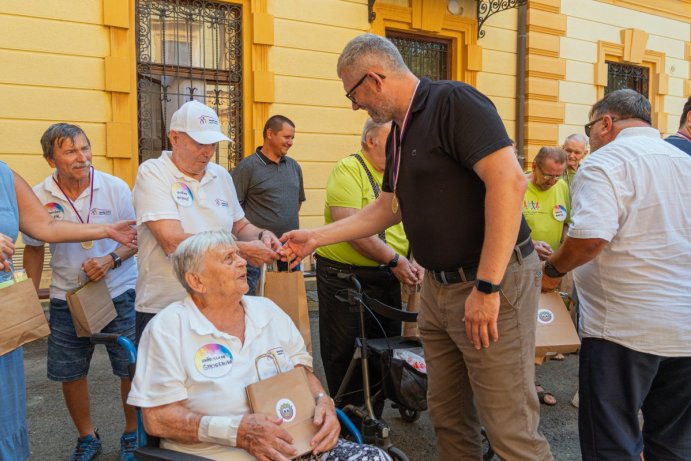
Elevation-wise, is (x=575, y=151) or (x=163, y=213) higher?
(x=575, y=151)

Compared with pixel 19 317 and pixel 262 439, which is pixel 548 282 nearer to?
pixel 262 439

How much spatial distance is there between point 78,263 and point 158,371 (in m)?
1.35

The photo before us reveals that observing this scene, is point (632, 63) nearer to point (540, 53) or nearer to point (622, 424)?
point (540, 53)

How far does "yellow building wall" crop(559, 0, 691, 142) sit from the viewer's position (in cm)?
941

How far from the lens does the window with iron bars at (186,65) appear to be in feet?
21.4

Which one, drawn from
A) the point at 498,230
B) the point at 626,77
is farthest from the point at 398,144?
the point at 626,77

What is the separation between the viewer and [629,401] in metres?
2.18

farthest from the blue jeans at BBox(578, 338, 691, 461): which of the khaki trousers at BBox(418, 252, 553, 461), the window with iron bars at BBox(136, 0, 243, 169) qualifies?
the window with iron bars at BBox(136, 0, 243, 169)

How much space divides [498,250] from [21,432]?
1922 millimetres

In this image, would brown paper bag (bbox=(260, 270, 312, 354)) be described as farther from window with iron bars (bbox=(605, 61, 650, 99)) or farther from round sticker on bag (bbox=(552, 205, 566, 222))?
window with iron bars (bbox=(605, 61, 650, 99))

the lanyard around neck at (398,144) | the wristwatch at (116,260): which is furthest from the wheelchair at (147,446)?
the lanyard around neck at (398,144)

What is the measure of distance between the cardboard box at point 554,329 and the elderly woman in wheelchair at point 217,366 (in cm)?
115

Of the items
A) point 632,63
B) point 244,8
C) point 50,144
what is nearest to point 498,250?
point 50,144

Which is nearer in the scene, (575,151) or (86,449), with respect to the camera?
(86,449)
